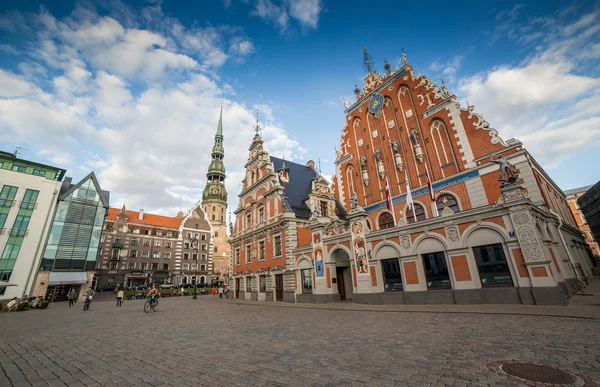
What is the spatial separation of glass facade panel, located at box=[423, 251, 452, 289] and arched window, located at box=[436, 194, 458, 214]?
4871 mm

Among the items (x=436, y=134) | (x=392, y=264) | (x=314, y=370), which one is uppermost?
(x=436, y=134)

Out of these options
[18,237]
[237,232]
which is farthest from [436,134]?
[18,237]

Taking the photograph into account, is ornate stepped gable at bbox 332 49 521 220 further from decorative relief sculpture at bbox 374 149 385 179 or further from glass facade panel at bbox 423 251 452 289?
glass facade panel at bbox 423 251 452 289

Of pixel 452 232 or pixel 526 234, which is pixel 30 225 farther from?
pixel 526 234

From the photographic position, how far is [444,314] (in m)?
10.8

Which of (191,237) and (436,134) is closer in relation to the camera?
(436,134)

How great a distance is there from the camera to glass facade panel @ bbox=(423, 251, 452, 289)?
544 inches

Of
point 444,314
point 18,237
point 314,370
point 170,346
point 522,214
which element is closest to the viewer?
point 314,370

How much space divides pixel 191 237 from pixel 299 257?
1811 inches

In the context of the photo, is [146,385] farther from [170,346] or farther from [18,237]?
[18,237]

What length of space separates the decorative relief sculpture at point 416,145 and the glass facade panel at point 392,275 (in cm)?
849

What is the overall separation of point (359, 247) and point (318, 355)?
12252mm

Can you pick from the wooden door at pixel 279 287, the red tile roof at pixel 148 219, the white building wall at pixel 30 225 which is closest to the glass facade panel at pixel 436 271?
the wooden door at pixel 279 287

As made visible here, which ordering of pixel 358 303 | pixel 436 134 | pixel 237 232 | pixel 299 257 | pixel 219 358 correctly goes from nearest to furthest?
pixel 219 358 < pixel 358 303 < pixel 436 134 < pixel 299 257 < pixel 237 232
